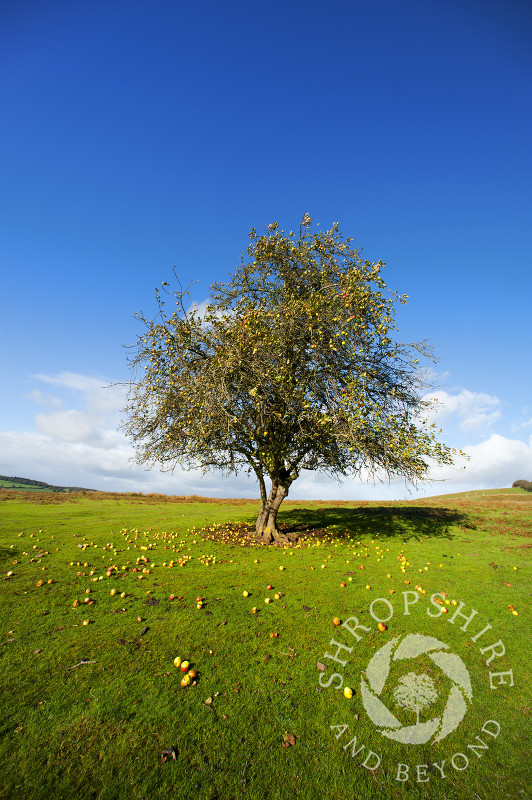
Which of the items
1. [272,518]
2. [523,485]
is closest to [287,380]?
[272,518]

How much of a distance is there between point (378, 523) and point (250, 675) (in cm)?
1862

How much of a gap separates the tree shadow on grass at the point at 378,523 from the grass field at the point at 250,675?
549 cm

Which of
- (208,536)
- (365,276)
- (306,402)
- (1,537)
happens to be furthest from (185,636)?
(365,276)

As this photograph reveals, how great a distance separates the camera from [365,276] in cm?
1741

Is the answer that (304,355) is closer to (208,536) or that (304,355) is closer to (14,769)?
(208,536)

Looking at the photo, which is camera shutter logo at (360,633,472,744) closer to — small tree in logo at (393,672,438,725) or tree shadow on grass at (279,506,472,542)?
small tree in logo at (393,672,438,725)

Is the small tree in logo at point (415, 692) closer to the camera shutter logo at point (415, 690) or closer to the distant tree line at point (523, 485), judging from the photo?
the camera shutter logo at point (415, 690)

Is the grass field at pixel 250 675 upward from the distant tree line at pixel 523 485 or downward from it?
downward

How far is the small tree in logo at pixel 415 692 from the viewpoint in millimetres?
6502

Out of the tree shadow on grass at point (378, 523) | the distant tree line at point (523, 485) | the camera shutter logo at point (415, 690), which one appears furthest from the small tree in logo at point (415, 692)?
the distant tree line at point (523, 485)

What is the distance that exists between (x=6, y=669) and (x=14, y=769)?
265 centimetres

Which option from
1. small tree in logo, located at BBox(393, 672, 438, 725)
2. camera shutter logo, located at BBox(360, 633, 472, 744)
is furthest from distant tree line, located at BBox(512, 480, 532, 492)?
small tree in logo, located at BBox(393, 672, 438, 725)

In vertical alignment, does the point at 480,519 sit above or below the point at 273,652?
above

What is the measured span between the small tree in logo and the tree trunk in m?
11.6
